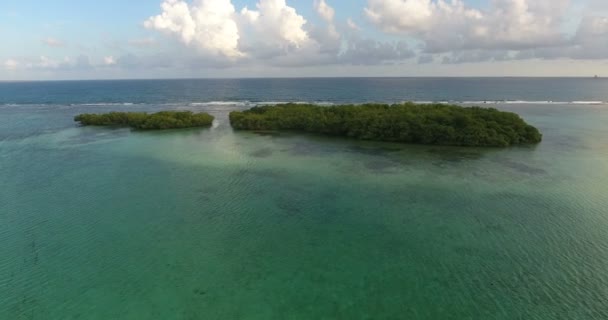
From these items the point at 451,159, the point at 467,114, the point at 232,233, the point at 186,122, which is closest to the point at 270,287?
the point at 232,233

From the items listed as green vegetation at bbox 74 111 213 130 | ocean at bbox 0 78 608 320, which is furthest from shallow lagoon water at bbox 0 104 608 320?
green vegetation at bbox 74 111 213 130

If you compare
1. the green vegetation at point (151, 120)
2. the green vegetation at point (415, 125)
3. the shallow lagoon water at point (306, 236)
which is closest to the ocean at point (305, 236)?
the shallow lagoon water at point (306, 236)

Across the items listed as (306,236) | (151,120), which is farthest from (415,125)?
(151,120)

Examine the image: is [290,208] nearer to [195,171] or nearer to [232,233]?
[232,233]

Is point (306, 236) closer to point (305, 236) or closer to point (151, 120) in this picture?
point (305, 236)

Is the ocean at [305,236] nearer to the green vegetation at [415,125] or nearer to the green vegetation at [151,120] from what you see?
the green vegetation at [415,125]

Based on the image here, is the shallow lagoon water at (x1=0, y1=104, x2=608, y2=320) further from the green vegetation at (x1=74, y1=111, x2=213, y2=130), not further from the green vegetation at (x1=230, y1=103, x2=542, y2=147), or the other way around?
the green vegetation at (x1=74, y1=111, x2=213, y2=130)
